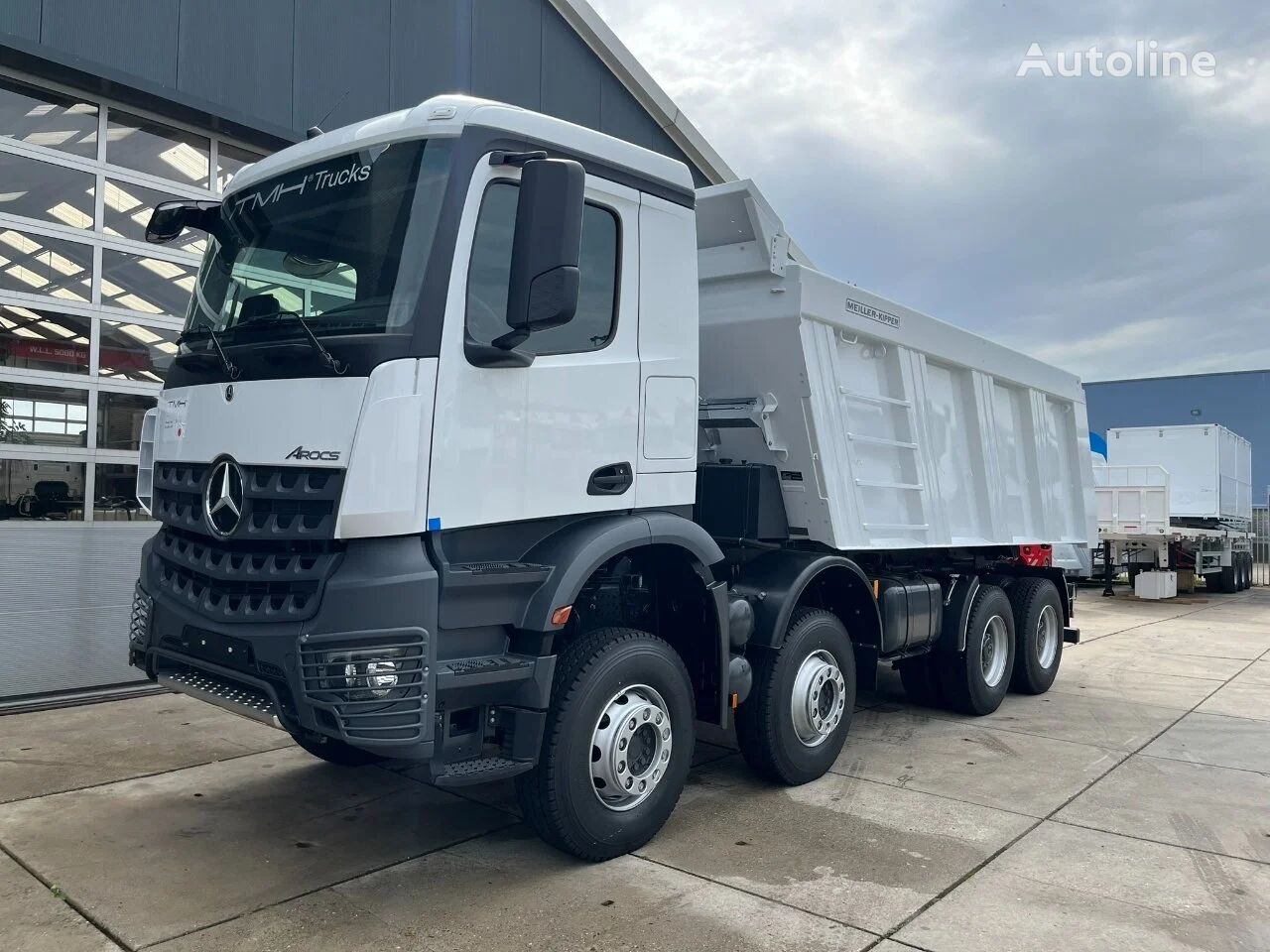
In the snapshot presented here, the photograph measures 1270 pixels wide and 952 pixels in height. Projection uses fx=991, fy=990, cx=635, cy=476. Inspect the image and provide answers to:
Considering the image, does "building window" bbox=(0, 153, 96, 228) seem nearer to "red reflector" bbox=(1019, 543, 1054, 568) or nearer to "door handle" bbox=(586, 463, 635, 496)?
"door handle" bbox=(586, 463, 635, 496)

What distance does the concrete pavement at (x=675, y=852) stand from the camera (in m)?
3.60

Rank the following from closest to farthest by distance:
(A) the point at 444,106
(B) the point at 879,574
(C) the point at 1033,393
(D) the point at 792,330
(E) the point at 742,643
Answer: (A) the point at 444,106 < (E) the point at 742,643 < (D) the point at 792,330 < (B) the point at 879,574 < (C) the point at 1033,393

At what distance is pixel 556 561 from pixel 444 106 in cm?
184

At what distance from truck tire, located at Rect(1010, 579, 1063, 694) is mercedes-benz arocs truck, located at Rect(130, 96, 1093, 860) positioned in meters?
2.93

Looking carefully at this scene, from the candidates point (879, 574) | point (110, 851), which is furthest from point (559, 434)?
point (879, 574)

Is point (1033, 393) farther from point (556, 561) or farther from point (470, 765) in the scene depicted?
point (470, 765)

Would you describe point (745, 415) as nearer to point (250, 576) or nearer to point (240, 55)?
point (250, 576)

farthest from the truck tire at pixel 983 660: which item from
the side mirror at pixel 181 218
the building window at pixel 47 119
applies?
the building window at pixel 47 119

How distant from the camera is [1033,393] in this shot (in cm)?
811

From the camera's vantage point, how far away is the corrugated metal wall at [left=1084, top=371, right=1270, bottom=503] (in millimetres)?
34062

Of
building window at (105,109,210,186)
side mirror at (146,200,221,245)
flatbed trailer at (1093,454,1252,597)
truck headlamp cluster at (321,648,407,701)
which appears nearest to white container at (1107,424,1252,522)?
flatbed trailer at (1093,454,1252,597)

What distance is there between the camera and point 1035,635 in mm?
8172

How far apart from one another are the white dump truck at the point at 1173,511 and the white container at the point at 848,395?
11185 mm

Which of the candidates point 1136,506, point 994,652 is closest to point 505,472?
point 994,652
